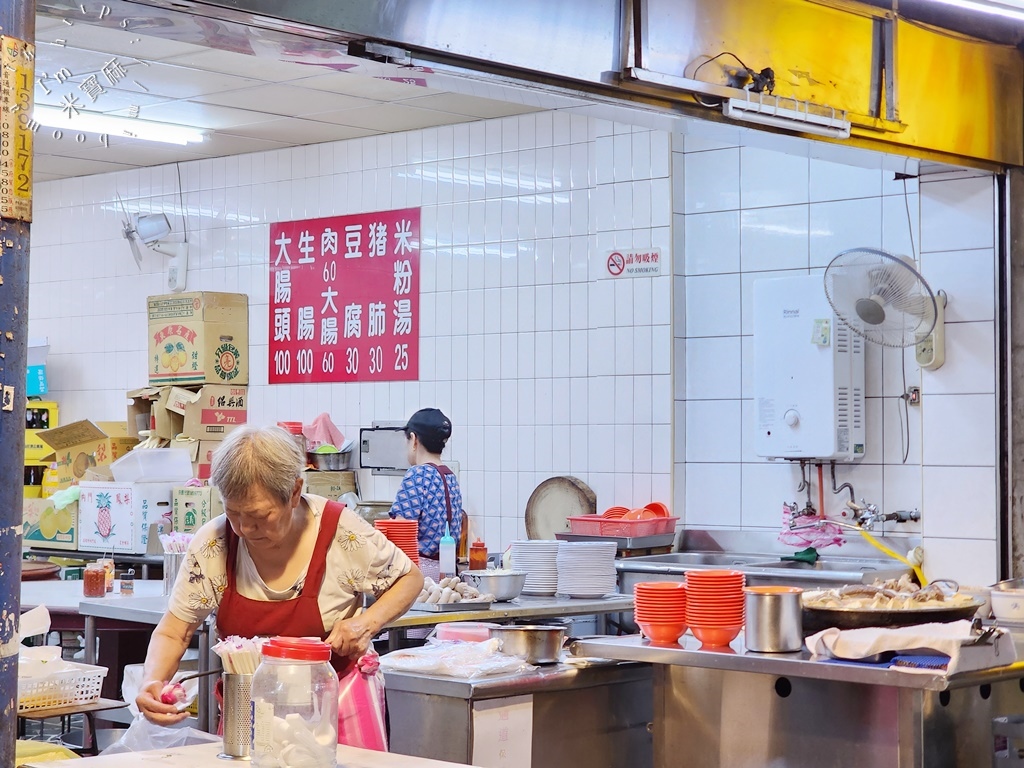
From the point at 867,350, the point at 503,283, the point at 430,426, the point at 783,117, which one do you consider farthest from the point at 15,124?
the point at 503,283

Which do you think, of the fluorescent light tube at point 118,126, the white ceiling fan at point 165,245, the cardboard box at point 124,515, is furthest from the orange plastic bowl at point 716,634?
the white ceiling fan at point 165,245

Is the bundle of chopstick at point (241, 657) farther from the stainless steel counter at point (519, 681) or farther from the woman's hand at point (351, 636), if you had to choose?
the stainless steel counter at point (519, 681)

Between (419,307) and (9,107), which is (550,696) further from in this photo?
(419,307)

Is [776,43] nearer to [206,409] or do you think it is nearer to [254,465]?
[254,465]

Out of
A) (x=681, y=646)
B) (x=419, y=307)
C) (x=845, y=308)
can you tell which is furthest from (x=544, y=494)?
(x=681, y=646)

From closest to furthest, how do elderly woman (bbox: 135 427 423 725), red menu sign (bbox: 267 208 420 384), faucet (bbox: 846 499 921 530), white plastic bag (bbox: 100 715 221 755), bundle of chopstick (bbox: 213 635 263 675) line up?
bundle of chopstick (bbox: 213 635 263 675)
elderly woman (bbox: 135 427 423 725)
white plastic bag (bbox: 100 715 221 755)
faucet (bbox: 846 499 921 530)
red menu sign (bbox: 267 208 420 384)

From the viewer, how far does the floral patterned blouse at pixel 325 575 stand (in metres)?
3.33

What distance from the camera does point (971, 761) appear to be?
3.77 meters

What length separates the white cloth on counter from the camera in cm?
354

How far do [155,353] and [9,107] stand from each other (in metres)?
7.43

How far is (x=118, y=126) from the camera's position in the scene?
8.47m

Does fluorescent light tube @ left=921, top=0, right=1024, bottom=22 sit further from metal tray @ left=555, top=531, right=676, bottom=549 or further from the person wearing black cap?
metal tray @ left=555, top=531, right=676, bottom=549

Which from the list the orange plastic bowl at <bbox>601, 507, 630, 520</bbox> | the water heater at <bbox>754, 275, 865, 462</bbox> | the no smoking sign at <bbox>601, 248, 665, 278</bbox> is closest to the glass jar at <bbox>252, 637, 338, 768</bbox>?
the water heater at <bbox>754, 275, 865, 462</bbox>

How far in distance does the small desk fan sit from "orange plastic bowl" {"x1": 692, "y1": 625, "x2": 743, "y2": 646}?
5.87 ft
